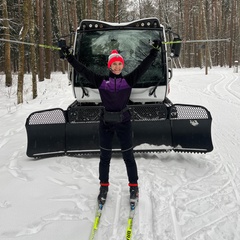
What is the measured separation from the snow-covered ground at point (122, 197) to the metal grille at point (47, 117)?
725 mm

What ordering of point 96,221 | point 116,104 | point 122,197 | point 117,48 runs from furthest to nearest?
point 117,48
point 122,197
point 116,104
point 96,221

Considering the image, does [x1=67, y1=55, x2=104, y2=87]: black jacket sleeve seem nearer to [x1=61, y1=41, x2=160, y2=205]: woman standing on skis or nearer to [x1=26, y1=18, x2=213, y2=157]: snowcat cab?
[x1=61, y1=41, x2=160, y2=205]: woman standing on skis

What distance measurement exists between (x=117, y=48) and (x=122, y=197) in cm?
321

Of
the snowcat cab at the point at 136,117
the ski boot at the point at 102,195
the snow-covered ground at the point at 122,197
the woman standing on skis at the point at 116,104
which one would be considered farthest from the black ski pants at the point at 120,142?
the snowcat cab at the point at 136,117

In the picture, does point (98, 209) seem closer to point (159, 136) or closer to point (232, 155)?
point (159, 136)

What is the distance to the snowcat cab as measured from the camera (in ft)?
16.1

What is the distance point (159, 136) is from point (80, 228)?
2.44 metres

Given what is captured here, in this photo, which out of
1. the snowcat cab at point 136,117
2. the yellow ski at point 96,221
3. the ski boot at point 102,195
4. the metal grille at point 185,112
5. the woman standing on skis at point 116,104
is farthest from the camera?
the metal grille at point 185,112

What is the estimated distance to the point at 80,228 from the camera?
10.1 feet

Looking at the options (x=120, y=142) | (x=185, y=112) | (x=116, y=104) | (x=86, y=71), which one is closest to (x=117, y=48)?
(x=185, y=112)

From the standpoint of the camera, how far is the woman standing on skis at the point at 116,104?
11.2 ft

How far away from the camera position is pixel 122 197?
378cm

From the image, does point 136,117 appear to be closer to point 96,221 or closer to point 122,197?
point 122,197

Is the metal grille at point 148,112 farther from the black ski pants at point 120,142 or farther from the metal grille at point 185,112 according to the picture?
the black ski pants at point 120,142
